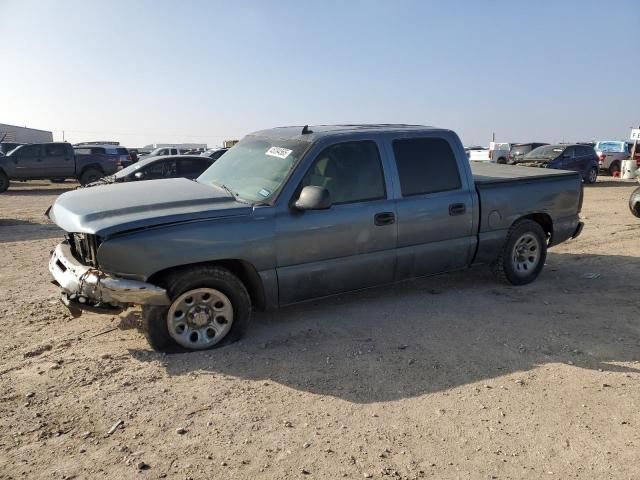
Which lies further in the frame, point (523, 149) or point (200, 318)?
point (523, 149)

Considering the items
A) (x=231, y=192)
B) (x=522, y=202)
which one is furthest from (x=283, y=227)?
(x=522, y=202)

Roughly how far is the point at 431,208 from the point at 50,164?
61.4 ft

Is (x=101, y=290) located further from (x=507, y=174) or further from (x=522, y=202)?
(x=507, y=174)

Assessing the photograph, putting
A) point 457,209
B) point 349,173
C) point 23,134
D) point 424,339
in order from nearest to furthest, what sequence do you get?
point 424,339
point 349,173
point 457,209
point 23,134

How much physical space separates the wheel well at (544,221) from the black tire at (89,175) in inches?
714

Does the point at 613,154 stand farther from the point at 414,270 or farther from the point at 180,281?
the point at 180,281

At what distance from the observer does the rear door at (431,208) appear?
16.5 feet

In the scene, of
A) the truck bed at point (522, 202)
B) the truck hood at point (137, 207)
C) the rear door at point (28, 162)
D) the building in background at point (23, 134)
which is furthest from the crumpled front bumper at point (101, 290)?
the building in background at point (23, 134)

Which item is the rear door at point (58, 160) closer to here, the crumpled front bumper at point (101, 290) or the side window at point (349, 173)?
the crumpled front bumper at point (101, 290)

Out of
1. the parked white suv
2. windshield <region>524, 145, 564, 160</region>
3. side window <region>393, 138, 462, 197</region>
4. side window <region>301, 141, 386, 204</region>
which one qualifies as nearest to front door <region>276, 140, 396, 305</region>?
side window <region>301, 141, 386, 204</region>

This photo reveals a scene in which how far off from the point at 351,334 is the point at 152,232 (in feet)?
6.24

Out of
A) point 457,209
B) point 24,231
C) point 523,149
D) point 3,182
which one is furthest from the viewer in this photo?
point 523,149

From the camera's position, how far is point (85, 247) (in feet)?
13.4

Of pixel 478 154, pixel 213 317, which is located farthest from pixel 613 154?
pixel 213 317
